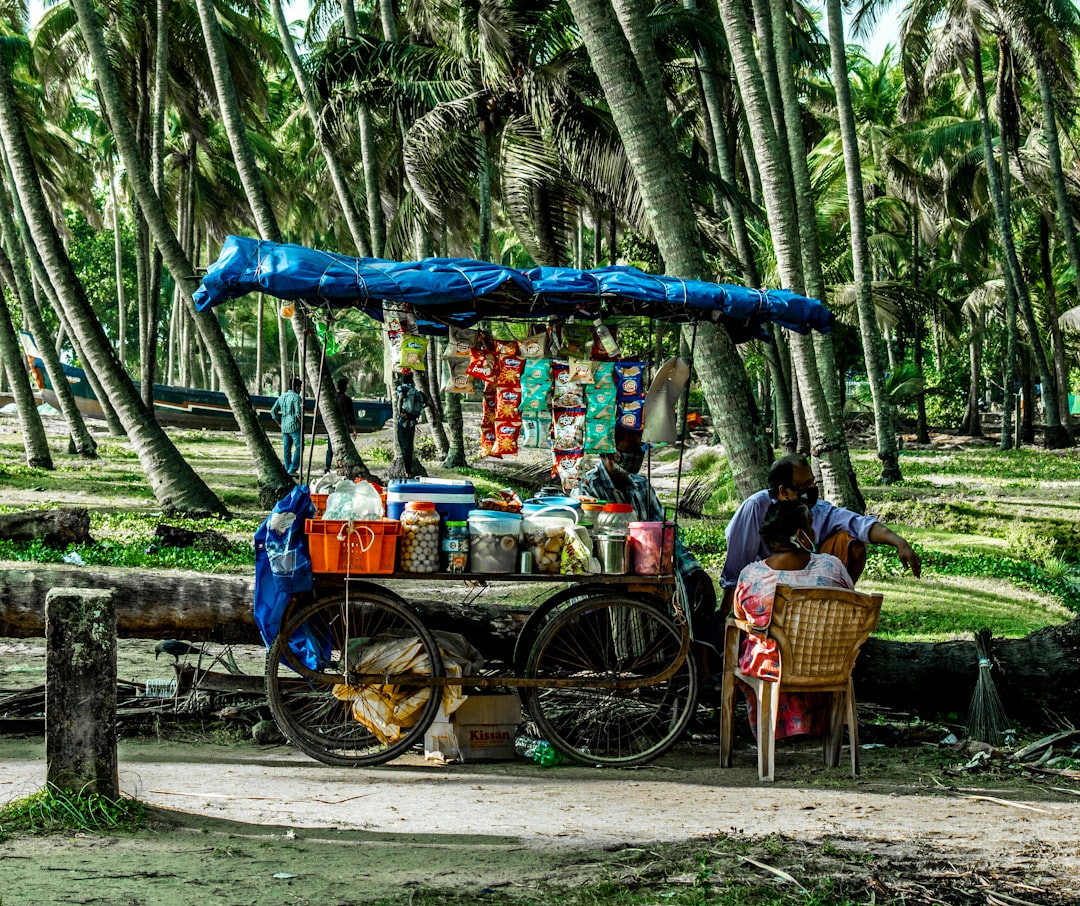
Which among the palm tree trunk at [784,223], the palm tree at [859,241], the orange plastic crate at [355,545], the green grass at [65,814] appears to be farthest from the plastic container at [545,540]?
the palm tree at [859,241]

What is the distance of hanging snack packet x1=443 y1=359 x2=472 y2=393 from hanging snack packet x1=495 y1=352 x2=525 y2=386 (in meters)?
0.17

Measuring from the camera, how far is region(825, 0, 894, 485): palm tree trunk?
1838 centimetres

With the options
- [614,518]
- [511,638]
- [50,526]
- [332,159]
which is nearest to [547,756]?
[511,638]

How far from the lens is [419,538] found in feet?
19.5

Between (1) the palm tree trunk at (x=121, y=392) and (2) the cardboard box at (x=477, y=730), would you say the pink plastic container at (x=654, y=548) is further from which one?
(1) the palm tree trunk at (x=121, y=392)

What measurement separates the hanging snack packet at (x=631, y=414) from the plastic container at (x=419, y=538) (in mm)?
1366

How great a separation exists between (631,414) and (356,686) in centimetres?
220

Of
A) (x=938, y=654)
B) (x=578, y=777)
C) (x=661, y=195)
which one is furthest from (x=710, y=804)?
(x=661, y=195)

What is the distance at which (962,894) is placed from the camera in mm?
4059

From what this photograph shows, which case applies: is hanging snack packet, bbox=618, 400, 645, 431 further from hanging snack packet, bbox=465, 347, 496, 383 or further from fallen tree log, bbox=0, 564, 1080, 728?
fallen tree log, bbox=0, 564, 1080, 728

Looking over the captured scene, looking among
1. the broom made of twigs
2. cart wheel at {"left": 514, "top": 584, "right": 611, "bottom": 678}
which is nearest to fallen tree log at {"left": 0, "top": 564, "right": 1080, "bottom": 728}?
the broom made of twigs

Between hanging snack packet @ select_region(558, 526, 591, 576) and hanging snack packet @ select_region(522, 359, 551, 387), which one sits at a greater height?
hanging snack packet @ select_region(522, 359, 551, 387)

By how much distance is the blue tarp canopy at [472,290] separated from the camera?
569 cm

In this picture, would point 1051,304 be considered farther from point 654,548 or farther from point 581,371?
point 654,548
